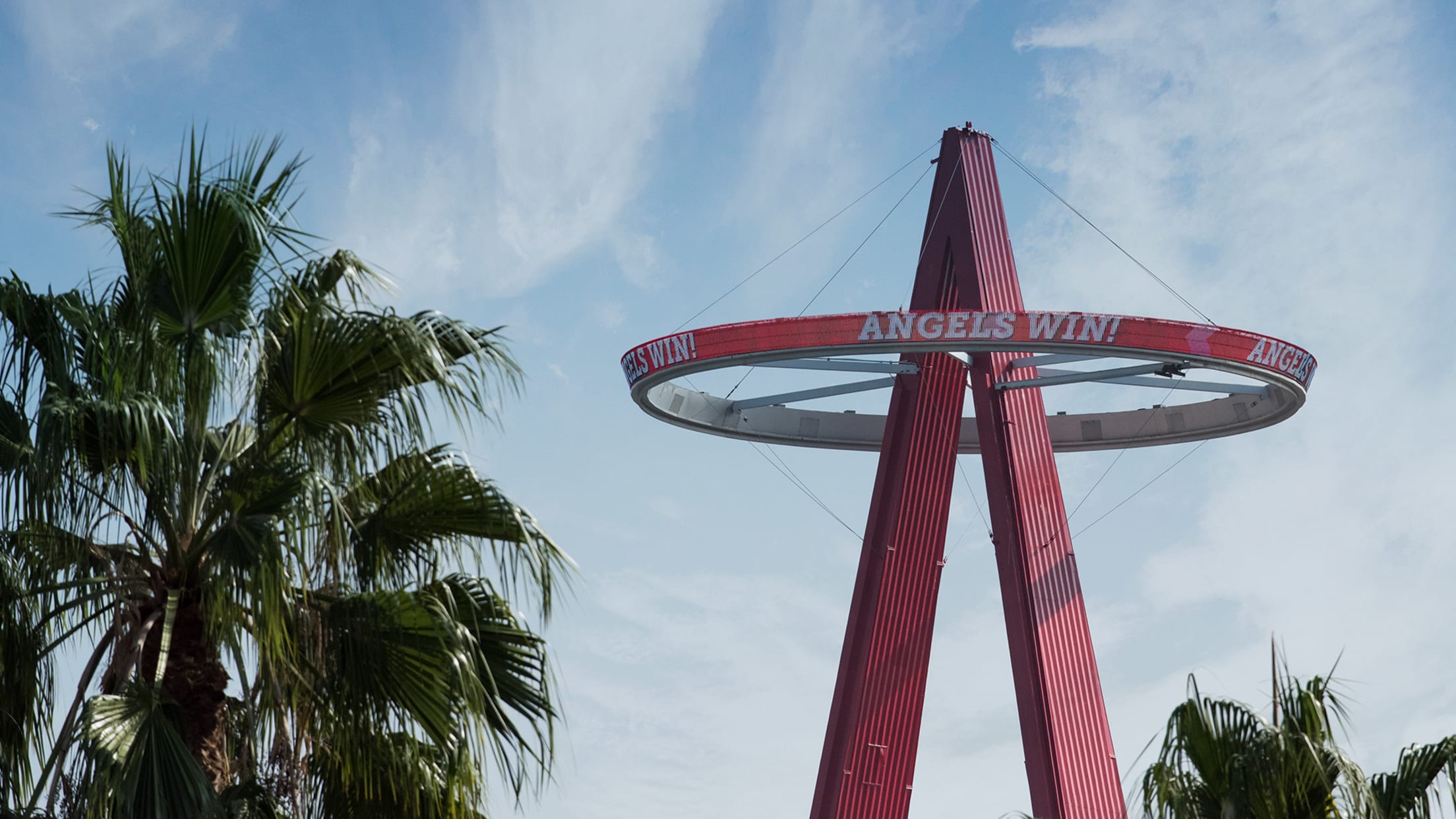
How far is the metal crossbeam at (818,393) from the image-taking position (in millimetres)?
25953

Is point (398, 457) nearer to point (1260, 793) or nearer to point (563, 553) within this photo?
point (563, 553)

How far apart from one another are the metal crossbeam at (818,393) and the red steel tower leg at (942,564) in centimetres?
44

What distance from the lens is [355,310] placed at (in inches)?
383

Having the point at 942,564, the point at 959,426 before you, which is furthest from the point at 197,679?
the point at 959,426

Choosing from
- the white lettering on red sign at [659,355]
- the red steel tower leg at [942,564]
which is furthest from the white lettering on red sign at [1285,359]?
the white lettering on red sign at [659,355]

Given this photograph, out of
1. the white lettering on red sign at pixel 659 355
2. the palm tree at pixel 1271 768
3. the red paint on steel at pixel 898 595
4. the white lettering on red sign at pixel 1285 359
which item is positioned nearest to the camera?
the palm tree at pixel 1271 768

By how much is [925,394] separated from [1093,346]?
193 inches

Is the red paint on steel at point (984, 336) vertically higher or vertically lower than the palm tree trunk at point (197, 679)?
higher

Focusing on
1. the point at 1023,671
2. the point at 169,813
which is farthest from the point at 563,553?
the point at 1023,671

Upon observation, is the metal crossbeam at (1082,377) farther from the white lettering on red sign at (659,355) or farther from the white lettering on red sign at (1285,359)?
the white lettering on red sign at (659,355)

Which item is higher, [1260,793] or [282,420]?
[282,420]

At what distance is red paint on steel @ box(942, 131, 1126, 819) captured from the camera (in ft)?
77.8

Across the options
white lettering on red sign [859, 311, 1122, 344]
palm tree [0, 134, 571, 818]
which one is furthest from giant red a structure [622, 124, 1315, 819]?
palm tree [0, 134, 571, 818]

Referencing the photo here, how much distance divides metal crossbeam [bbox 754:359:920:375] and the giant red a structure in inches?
1.7
